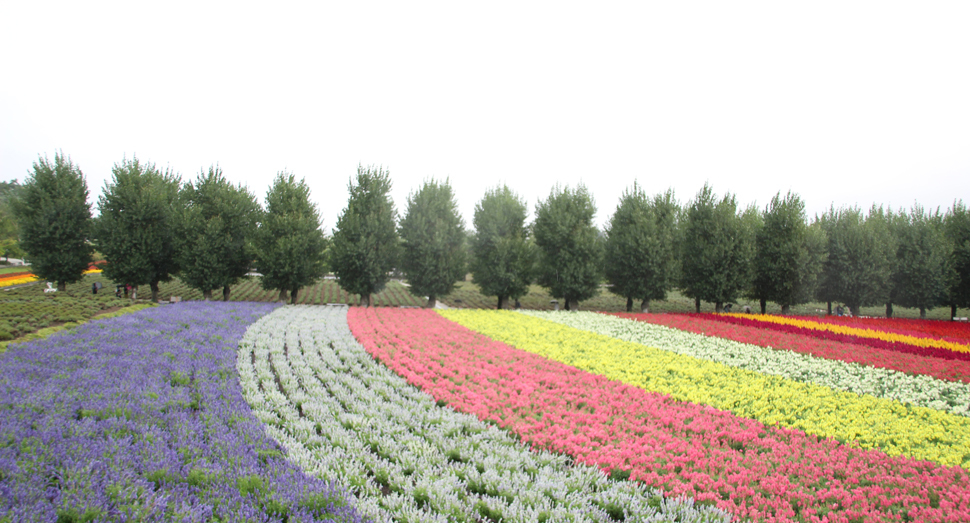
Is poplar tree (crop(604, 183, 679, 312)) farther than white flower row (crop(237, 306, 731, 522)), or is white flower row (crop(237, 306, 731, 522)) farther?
poplar tree (crop(604, 183, 679, 312))

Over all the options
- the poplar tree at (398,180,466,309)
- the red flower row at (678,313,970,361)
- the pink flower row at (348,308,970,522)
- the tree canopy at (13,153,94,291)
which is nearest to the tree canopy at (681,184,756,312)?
the red flower row at (678,313,970,361)

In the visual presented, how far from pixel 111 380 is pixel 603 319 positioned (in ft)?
70.9

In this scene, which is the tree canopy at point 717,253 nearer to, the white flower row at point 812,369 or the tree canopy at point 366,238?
the white flower row at point 812,369

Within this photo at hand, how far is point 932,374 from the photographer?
1228cm

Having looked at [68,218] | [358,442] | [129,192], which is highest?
[129,192]

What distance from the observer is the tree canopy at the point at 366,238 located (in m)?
31.0

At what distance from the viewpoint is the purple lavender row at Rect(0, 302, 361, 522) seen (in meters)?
4.37

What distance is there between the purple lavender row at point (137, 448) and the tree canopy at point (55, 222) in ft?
99.2

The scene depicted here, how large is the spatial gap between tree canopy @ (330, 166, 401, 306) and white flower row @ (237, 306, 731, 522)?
2102cm

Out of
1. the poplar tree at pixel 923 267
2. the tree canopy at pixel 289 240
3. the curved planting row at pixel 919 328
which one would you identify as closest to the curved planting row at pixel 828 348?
the curved planting row at pixel 919 328

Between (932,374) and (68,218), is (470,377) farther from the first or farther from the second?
(68,218)

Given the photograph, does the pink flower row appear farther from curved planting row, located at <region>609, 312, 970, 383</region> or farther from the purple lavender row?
curved planting row, located at <region>609, 312, 970, 383</region>

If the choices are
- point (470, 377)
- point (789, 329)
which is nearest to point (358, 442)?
point (470, 377)

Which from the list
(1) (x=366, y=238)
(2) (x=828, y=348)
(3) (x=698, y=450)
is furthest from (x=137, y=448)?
(1) (x=366, y=238)
